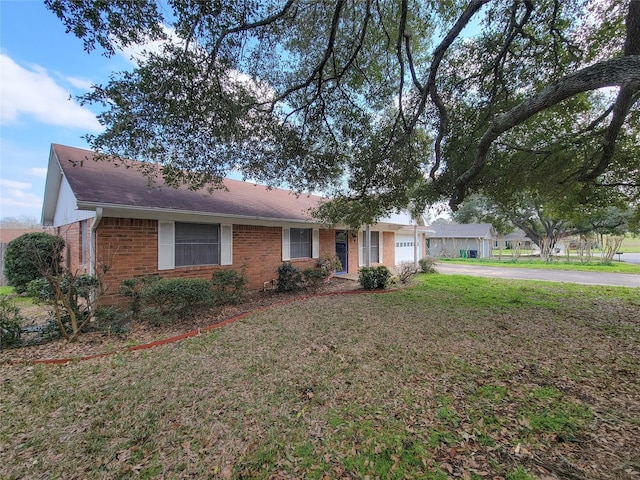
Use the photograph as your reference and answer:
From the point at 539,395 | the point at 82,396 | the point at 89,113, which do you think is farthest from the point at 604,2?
the point at 82,396

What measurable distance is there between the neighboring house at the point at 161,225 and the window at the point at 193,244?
3 cm

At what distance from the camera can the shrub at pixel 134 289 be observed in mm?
5875

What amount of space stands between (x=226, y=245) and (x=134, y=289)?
2.81 meters

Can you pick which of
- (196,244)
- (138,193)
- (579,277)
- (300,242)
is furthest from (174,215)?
(579,277)

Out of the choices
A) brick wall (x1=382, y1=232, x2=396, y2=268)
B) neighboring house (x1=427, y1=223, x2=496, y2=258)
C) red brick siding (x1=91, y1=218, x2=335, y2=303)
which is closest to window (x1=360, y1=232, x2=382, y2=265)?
brick wall (x1=382, y1=232, x2=396, y2=268)

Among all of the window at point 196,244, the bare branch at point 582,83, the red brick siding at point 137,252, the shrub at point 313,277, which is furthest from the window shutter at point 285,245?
the bare branch at point 582,83

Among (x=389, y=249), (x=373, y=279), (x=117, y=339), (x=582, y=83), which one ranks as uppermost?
(x=582, y=83)

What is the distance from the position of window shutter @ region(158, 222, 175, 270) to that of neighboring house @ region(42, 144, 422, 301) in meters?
0.02

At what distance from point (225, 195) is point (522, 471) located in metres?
9.50

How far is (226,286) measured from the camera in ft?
25.0

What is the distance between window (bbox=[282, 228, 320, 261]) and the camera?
33.7ft

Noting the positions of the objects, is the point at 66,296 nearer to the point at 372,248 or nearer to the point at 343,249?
the point at 343,249

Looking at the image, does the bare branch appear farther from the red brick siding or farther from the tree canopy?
the red brick siding

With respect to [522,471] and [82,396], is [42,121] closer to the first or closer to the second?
[82,396]
